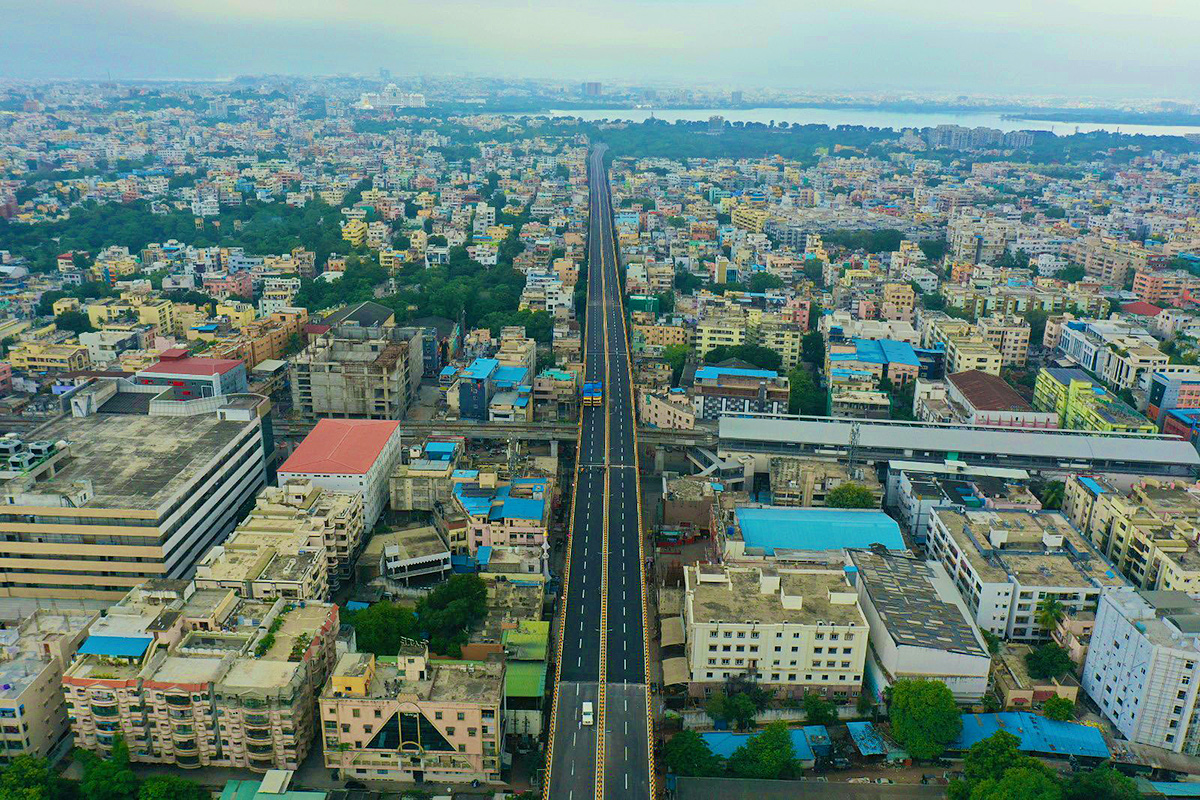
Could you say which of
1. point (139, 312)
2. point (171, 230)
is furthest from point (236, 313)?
point (171, 230)

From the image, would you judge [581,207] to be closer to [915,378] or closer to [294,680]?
[915,378]

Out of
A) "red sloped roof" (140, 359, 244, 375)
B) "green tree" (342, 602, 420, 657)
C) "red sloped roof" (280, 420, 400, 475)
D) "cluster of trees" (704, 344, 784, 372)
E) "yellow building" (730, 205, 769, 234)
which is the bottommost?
"green tree" (342, 602, 420, 657)

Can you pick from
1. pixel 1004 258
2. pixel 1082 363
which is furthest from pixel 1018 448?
pixel 1004 258

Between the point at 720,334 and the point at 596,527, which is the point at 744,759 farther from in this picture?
the point at 720,334

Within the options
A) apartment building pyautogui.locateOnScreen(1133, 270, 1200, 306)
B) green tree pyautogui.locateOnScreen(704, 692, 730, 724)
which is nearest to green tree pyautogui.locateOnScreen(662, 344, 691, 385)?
green tree pyautogui.locateOnScreen(704, 692, 730, 724)

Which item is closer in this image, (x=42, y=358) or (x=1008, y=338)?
(x=42, y=358)

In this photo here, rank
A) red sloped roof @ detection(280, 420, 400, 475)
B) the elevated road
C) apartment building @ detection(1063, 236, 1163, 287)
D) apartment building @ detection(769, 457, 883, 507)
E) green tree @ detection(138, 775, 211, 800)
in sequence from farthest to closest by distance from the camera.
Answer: apartment building @ detection(1063, 236, 1163, 287) < apartment building @ detection(769, 457, 883, 507) < red sloped roof @ detection(280, 420, 400, 475) < the elevated road < green tree @ detection(138, 775, 211, 800)

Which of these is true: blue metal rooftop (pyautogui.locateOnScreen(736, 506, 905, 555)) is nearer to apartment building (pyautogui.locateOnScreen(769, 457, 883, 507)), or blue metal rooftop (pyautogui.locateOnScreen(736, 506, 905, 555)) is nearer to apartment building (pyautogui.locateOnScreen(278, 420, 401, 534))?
apartment building (pyautogui.locateOnScreen(769, 457, 883, 507))
